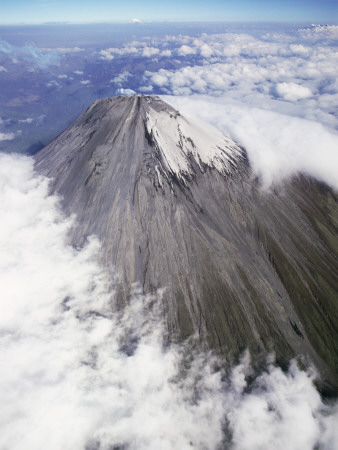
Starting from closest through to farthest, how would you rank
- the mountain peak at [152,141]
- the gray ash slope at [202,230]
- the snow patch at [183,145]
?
the gray ash slope at [202,230]
the mountain peak at [152,141]
the snow patch at [183,145]

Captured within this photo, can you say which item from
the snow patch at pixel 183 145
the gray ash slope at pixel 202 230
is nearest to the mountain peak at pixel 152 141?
the snow patch at pixel 183 145

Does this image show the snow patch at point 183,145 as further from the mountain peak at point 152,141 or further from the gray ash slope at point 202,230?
the gray ash slope at point 202,230

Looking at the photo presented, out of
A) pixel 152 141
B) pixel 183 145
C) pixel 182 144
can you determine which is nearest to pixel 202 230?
pixel 183 145

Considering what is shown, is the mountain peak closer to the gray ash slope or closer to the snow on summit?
the snow on summit

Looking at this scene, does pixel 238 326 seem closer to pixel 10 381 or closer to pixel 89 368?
pixel 89 368

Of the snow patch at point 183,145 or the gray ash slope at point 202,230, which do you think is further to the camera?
→ the snow patch at point 183,145

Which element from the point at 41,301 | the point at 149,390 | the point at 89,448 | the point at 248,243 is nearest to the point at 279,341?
the point at 248,243

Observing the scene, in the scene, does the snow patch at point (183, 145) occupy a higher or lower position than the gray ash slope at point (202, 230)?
higher

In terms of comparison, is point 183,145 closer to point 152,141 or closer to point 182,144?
point 182,144

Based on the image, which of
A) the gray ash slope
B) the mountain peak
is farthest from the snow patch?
the gray ash slope
